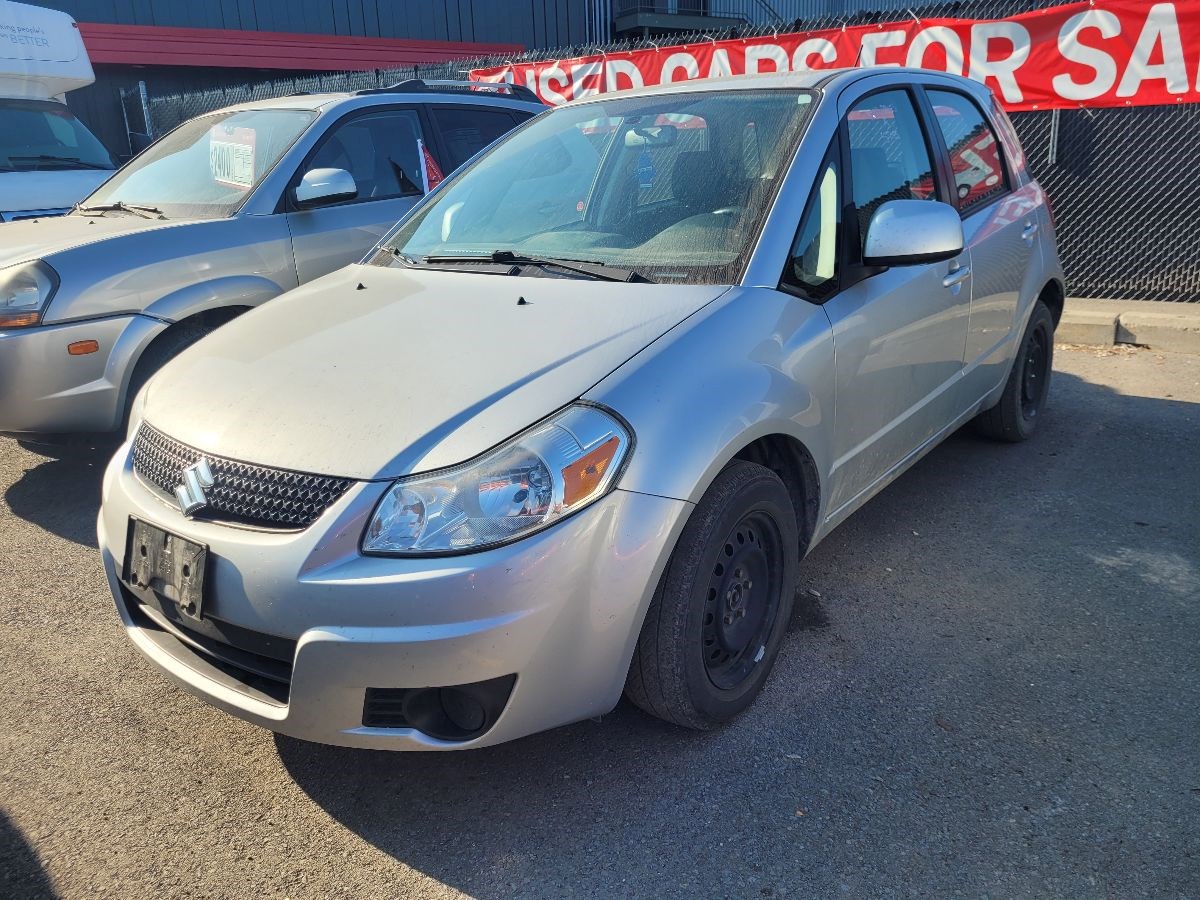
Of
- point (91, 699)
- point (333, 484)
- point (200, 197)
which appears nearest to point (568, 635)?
point (333, 484)

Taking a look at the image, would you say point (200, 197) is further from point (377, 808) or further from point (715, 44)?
point (715, 44)

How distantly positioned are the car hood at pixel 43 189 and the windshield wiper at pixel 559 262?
519 centimetres

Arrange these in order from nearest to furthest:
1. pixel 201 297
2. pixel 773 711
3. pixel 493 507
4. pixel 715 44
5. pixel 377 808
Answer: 1. pixel 493 507
2. pixel 377 808
3. pixel 773 711
4. pixel 201 297
5. pixel 715 44

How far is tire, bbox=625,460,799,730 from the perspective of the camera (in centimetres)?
238

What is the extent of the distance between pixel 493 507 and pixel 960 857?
4.34 ft

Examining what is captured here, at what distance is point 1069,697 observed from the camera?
279 centimetres

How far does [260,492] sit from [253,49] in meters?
16.1

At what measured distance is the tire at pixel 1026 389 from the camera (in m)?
4.68

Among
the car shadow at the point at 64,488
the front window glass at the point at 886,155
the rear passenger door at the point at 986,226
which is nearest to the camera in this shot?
the front window glass at the point at 886,155

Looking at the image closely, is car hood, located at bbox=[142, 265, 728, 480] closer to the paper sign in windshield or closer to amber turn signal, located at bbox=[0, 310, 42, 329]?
amber turn signal, located at bbox=[0, 310, 42, 329]

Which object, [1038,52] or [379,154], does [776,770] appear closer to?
[379,154]

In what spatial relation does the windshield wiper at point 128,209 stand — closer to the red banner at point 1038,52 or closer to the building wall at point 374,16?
the red banner at point 1038,52

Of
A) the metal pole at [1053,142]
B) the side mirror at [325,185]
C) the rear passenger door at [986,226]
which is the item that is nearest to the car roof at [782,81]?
the rear passenger door at [986,226]

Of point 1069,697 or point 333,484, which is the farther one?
point 1069,697
